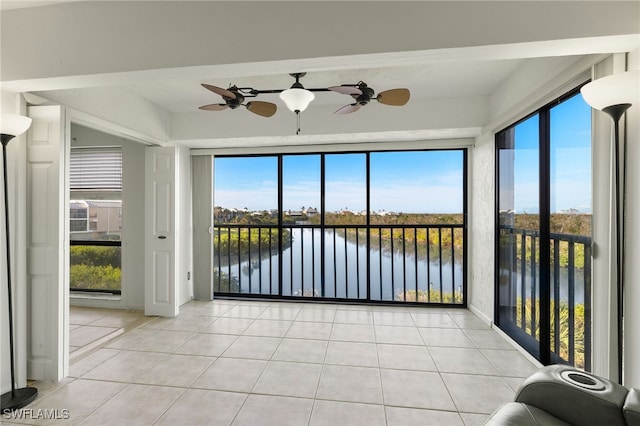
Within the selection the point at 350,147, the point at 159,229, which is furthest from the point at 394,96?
the point at 159,229

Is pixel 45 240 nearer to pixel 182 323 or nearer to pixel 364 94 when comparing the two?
pixel 182 323

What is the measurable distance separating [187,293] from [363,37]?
13.6 feet

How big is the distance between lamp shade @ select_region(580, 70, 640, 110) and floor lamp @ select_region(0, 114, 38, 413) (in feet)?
11.2

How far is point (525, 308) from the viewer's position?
9.59 feet

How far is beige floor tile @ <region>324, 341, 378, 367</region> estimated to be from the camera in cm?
267

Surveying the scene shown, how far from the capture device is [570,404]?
1199 mm

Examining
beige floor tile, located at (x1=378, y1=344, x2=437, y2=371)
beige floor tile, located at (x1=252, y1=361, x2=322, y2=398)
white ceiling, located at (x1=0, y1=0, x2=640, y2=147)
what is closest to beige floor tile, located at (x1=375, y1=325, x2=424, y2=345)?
beige floor tile, located at (x1=378, y1=344, x2=437, y2=371)

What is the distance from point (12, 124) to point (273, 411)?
2.57 m

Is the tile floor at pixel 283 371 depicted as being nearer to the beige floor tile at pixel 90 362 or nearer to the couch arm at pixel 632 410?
the beige floor tile at pixel 90 362

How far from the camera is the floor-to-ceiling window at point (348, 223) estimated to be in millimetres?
4285

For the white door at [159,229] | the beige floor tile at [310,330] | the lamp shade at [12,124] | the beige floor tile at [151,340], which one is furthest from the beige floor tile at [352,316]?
the lamp shade at [12,124]

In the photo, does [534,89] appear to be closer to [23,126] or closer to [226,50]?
[226,50]

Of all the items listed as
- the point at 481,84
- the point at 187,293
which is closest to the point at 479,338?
the point at 481,84

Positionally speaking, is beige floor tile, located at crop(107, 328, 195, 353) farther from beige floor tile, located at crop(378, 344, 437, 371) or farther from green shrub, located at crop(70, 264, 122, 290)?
beige floor tile, located at crop(378, 344, 437, 371)
